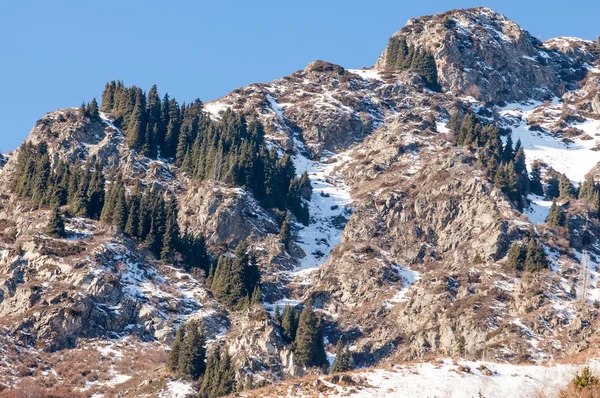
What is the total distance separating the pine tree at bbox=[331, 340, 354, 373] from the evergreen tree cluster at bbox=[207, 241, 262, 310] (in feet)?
68.8

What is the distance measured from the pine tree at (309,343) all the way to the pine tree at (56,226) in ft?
151

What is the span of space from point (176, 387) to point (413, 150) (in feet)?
321

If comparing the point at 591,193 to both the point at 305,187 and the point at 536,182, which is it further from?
the point at 305,187

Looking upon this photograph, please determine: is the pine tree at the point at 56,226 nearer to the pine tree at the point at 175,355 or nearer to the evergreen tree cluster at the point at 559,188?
the pine tree at the point at 175,355

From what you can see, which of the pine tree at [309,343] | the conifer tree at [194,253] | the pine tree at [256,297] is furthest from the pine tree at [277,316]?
the conifer tree at [194,253]

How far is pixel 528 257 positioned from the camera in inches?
5305

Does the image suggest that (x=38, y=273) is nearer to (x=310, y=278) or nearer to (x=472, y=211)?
(x=310, y=278)

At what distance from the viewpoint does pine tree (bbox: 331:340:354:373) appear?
10862cm

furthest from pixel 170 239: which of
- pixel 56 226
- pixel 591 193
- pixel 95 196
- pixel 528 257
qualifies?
pixel 591 193

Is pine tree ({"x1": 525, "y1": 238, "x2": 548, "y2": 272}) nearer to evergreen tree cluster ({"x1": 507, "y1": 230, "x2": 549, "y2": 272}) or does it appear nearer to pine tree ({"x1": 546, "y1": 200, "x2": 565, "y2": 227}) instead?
evergreen tree cluster ({"x1": 507, "y1": 230, "x2": 549, "y2": 272})

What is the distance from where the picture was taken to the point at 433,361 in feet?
204

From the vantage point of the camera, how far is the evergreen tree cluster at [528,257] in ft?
438

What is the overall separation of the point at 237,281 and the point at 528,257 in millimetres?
48211

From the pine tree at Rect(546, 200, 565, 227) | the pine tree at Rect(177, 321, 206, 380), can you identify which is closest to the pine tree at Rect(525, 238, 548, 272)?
the pine tree at Rect(546, 200, 565, 227)
